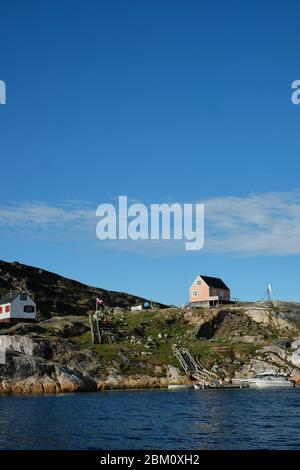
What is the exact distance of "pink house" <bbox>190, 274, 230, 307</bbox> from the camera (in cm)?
14888

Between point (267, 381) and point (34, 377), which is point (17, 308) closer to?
point (34, 377)

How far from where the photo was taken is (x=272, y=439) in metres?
47.4

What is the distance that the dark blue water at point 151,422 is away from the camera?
4584 centimetres

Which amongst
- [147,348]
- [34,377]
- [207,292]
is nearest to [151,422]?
[34,377]

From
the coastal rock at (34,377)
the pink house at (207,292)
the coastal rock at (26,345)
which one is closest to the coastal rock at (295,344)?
the pink house at (207,292)

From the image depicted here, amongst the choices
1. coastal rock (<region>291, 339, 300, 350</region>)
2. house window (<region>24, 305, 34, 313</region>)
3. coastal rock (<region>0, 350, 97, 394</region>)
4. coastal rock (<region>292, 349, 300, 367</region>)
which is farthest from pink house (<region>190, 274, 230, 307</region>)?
coastal rock (<region>0, 350, 97, 394</region>)

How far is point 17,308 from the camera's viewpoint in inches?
5344

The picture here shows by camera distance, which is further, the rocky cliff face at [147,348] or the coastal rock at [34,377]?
the rocky cliff face at [147,348]

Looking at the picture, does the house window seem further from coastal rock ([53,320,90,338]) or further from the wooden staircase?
the wooden staircase

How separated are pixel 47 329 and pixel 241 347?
39.8 metres

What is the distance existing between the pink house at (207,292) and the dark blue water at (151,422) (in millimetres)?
60445

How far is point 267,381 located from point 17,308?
197 ft

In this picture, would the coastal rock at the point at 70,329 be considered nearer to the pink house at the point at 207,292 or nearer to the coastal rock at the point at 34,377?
the coastal rock at the point at 34,377
